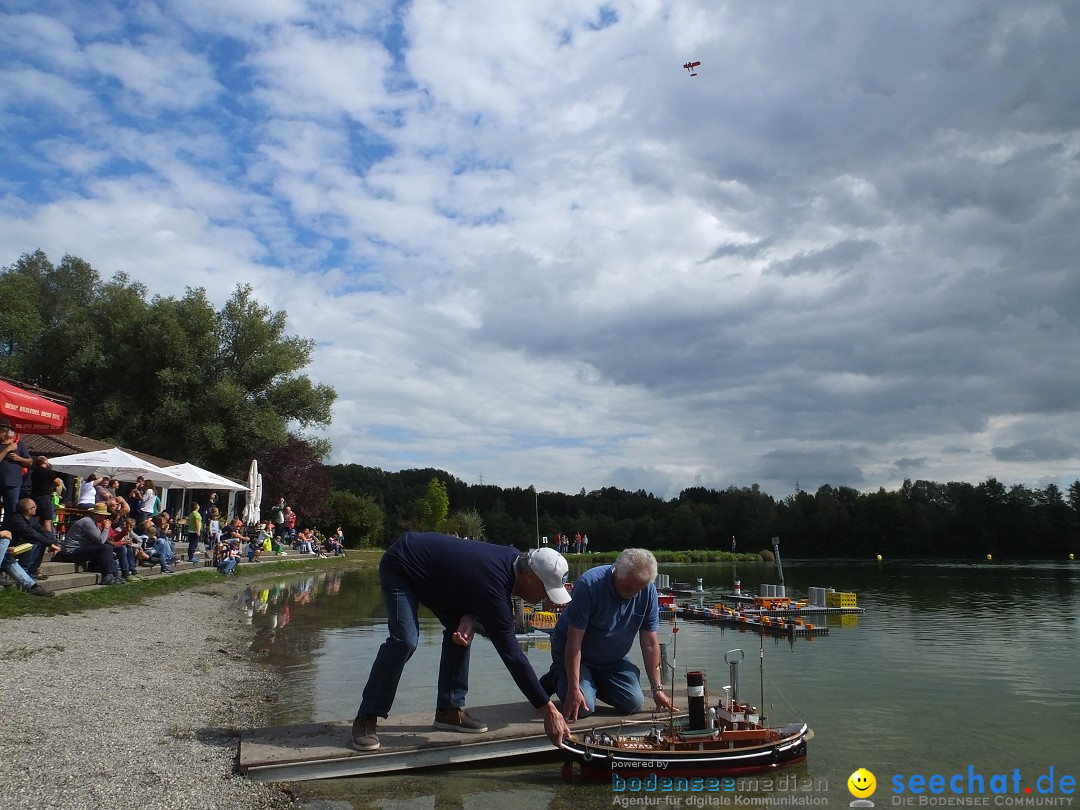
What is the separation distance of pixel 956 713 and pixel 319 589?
1924cm

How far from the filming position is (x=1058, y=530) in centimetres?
7931

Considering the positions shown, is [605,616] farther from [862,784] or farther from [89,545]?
[89,545]

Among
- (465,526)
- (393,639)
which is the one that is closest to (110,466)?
(393,639)

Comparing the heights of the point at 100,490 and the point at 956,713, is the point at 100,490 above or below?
above

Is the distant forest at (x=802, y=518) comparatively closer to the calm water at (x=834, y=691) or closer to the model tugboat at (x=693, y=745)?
the calm water at (x=834, y=691)

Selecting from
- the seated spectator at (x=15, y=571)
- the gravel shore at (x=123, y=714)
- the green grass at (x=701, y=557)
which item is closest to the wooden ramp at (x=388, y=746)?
the gravel shore at (x=123, y=714)

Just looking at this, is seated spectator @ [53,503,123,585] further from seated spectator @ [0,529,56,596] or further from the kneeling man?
the kneeling man

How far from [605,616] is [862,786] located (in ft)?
8.30

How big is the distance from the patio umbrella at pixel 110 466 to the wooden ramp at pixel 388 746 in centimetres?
1464

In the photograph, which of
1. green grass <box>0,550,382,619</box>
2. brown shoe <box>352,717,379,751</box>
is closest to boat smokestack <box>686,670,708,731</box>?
brown shoe <box>352,717,379,751</box>

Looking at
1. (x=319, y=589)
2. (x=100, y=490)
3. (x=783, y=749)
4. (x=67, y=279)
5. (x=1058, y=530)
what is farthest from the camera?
(x=1058, y=530)

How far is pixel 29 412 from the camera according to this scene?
10727mm

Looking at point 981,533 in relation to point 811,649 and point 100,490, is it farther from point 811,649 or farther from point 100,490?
point 100,490

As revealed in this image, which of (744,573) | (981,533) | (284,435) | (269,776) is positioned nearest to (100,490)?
(269,776)
